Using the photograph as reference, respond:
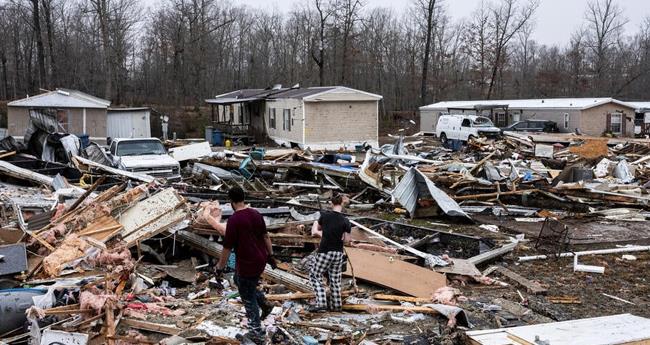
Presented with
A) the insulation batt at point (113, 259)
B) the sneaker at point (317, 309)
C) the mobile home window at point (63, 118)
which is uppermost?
the mobile home window at point (63, 118)

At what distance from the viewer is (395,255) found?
991 centimetres

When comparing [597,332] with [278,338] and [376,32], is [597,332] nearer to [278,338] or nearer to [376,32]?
[278,338]

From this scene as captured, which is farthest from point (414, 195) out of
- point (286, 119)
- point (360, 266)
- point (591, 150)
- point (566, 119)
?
point (566, 119)

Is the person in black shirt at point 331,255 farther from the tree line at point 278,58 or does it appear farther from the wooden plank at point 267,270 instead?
the tree line at point 278,58

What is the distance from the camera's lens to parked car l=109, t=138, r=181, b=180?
1858 centimetres

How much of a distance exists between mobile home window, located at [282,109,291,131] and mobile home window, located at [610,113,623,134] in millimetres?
22809

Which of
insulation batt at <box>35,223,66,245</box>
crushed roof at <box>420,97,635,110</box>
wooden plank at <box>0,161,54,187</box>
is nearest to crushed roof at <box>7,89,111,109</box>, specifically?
wooden plank at <box>0,161,54,187</box>

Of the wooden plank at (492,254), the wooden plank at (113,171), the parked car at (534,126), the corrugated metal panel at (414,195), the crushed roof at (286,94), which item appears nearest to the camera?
the wooden plank at (492,254)

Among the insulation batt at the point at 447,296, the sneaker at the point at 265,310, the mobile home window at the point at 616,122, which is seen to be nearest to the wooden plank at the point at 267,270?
the sneaker at the point at 265,310

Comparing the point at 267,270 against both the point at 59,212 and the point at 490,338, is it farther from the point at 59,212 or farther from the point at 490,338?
the point at 59,212

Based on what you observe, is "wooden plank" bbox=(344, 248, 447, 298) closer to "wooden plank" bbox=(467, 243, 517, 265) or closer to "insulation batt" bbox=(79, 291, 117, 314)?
"wooden plank" bbox=(467, 243, 517, 265)

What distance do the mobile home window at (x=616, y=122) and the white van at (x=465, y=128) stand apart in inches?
399

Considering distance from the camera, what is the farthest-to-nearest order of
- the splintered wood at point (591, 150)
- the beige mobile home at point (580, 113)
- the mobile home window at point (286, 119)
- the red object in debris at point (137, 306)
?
the beige mobile home at point (580, 113)
the mobile home window at point (286, 119)
the splintered wood at point (591, 150)
the red object in debris at point (137, 306)

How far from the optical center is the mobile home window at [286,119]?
3403 centimetres
